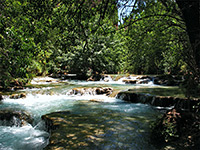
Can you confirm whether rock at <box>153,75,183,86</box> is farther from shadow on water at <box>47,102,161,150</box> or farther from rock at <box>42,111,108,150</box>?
rock at <box>42,111,108,150</box>

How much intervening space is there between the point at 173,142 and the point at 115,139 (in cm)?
131

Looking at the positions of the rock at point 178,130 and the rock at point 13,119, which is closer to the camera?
the rock at point 178,130

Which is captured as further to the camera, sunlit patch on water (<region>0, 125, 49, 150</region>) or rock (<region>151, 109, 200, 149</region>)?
sunlit patch on water (<region>0, 125, 49, 150</region>)

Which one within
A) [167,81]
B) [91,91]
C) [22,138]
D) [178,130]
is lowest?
[22,138]

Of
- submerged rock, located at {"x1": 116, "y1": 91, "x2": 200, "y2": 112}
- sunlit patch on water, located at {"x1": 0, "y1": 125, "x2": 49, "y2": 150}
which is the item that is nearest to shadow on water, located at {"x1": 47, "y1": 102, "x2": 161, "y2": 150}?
sunlit patch on water, located at {"x1": 0, "y1": 125, "x2": 49, "y2": 150}

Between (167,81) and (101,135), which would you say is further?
(167,81)

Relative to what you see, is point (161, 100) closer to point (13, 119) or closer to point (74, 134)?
point (74, 134)

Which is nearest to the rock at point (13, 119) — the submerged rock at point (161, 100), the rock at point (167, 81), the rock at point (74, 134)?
the rock at point (74, 134)

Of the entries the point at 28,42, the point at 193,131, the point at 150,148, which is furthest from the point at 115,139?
the point at 28,42

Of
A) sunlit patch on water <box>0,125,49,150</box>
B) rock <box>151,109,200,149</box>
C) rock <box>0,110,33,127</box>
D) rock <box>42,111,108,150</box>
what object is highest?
rock <box>151,109,200,149</box>

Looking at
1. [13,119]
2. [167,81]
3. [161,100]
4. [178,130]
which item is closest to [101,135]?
[178,130]

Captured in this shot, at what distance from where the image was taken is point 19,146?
13.3ft

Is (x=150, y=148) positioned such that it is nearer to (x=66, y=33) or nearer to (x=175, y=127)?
(x=175, y=127)

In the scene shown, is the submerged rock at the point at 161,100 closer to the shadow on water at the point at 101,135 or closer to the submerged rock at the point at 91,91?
the submerged rock at the point at 91,91
